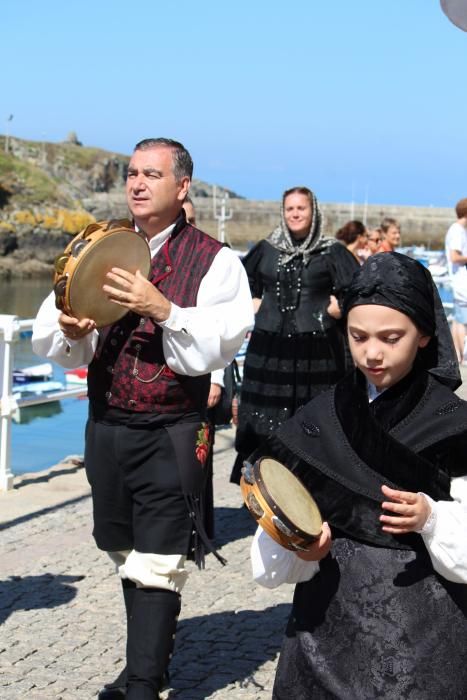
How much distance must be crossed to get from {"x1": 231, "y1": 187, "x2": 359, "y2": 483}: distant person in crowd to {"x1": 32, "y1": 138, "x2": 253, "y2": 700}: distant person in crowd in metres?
2.62

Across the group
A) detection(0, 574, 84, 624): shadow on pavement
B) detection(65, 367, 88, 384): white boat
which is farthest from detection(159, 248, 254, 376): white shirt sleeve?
detection(65, 367, 88, 384): white boat

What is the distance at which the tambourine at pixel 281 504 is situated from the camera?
2793 millimetres

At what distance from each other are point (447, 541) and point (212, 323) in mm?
1479

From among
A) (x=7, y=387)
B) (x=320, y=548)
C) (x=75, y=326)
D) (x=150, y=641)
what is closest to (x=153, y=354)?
(x=75, y=326)

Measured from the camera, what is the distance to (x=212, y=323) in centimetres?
406

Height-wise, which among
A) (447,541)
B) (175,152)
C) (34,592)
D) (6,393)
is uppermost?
(175,152)

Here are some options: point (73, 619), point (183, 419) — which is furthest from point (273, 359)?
point (183, 419)

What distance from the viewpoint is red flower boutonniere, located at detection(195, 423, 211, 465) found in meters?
4.27

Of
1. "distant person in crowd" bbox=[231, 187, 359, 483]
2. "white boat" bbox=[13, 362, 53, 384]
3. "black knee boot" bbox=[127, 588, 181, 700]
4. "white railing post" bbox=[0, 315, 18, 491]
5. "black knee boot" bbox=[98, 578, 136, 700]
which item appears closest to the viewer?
"black knee boot" bbox=[127, 588, 181, 700]

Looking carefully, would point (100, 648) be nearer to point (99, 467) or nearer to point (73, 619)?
point (73, 619)

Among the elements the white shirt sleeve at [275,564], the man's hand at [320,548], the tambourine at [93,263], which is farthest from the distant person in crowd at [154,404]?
the man's hand at [320,548]

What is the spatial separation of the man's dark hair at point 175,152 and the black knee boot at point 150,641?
143 cm

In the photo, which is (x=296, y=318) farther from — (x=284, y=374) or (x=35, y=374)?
(x=35, y=374)

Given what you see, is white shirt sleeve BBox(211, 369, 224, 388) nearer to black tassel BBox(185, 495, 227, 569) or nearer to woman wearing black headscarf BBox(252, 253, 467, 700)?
black tassel BBox(185, 495, 227, 569)
